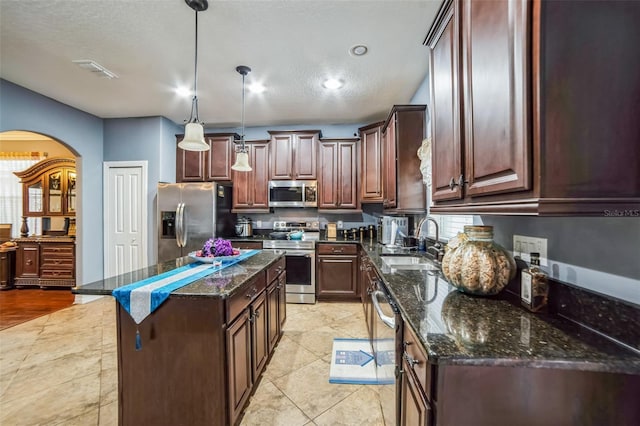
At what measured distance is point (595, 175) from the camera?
71 centimetres

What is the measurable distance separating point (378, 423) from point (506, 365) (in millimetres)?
1291

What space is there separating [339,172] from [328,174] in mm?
175

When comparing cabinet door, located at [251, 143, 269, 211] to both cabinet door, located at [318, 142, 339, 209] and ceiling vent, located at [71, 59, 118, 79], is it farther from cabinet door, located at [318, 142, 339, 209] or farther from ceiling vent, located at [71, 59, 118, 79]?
ceiling vent, located at [71, 59, 118, 79]

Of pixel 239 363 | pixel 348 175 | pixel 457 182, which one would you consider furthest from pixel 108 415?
pixel 348 175

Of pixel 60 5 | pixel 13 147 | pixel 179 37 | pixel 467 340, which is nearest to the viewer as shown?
pixel 467 340

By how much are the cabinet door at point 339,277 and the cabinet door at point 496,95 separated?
2846 millimetres

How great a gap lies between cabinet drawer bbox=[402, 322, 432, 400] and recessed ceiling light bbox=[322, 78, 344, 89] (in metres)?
2.69

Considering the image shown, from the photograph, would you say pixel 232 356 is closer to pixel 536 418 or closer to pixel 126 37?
pixel 536 418

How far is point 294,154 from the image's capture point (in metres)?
4.22

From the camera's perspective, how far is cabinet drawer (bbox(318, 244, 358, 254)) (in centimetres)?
382

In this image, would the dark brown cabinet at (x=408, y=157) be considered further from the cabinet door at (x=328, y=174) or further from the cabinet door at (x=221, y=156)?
the cabinet door at (x=221, y=156)

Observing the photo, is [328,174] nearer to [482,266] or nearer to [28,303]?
[482,266]

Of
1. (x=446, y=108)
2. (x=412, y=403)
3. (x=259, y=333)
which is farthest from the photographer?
(x=259, y=333)

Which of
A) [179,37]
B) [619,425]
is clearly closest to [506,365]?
[619,425]
